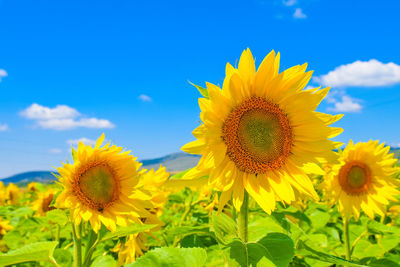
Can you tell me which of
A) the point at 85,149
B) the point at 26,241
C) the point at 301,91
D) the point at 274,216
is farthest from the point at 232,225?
the point at 26,241

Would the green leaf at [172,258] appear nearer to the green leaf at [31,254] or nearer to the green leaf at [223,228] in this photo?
the green leaf at [223,228]

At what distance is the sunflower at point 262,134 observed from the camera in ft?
6.78

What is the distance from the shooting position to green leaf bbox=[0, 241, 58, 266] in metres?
2.19

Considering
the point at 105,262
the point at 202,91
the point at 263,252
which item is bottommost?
the point at 105,262

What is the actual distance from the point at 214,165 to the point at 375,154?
3.36 metres

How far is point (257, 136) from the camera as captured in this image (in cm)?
238

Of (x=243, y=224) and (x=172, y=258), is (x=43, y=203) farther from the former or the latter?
(x=243, y=224)

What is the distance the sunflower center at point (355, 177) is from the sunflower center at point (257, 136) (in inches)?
103

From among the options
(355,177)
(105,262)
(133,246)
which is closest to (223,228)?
(105,262)

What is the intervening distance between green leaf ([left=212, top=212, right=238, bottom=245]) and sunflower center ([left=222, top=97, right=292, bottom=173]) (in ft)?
1.25

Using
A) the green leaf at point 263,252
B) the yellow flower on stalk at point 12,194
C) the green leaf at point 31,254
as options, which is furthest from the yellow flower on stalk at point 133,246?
the yellow flower on stalk at point 12,194

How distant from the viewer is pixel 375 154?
4574mm

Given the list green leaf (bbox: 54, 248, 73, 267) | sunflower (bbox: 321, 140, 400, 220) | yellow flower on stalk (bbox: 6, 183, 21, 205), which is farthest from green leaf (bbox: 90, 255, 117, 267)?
yellow flower on stalk (bbox: 6, 183, 21, 205)

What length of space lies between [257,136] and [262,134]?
0.14ft
